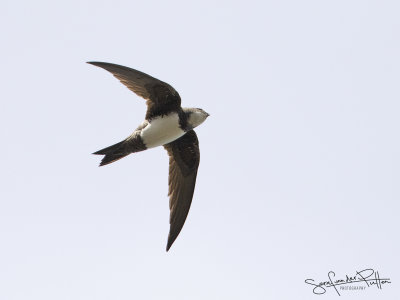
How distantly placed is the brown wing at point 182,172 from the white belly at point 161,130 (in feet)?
1.63

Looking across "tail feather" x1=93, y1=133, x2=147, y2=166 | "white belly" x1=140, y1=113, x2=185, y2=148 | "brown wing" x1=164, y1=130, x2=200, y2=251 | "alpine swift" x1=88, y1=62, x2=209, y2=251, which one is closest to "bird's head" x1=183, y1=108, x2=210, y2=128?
"alpine swift" x1=88, y1=62, x2=209, y2=251

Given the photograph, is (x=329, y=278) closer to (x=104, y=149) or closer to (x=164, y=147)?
(x=164, y=147)

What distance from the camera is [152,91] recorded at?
887 centimetres

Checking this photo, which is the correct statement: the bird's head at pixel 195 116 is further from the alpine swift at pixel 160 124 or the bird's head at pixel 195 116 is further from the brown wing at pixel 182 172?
the brown wing at pixel 182 172

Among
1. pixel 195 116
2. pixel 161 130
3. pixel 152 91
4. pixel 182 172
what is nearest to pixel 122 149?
pixel 161 130

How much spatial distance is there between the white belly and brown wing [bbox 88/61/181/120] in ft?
0.36

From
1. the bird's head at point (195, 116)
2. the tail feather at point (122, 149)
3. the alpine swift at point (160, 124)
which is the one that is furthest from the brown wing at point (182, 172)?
the tail feather at point (122, 149)

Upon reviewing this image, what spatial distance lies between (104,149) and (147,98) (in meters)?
0.87

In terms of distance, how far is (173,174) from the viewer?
958cm

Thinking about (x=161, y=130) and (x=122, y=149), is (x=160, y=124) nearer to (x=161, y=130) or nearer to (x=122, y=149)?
(x=161, y=130)

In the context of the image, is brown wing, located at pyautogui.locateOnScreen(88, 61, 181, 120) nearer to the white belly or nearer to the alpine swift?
the alpine swift

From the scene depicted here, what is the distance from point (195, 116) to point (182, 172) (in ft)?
3.29

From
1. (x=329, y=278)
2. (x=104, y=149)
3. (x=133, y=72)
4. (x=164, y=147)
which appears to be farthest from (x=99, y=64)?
(x=329, y=278)

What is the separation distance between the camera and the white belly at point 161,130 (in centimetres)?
884
